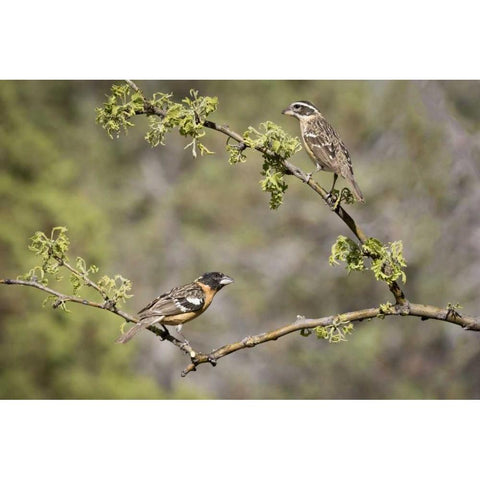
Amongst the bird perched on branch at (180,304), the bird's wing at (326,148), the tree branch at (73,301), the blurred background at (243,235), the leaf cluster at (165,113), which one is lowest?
the tree branch at (73,301)

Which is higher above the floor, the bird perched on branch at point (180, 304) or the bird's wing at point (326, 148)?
the bird's wing at point (326, 148)

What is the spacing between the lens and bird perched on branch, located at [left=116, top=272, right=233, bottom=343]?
334 cm

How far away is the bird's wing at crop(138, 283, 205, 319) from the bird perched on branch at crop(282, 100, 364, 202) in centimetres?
77

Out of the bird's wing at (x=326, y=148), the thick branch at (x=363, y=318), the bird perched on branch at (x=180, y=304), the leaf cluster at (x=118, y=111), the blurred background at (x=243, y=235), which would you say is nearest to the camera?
A: the thick branch at (x=363, y=318)

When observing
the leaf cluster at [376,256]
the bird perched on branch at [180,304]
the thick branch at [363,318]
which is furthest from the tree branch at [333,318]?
the bird perched on branch at [180,304]

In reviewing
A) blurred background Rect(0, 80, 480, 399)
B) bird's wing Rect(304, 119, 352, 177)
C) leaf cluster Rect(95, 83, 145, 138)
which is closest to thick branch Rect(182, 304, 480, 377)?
leaf cluster Rect(95, 83, 145, 138)

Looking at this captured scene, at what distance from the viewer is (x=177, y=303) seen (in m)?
3.48

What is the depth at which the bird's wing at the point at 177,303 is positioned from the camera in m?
3.39

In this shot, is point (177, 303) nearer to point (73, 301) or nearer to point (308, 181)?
point (73, 301)

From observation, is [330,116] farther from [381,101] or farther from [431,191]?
[431,191]

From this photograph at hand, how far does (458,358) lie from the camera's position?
6020 millimetres

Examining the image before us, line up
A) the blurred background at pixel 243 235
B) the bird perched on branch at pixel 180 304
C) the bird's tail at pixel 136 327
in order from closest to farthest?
the bird's tail at pixel 136 327 < the bird perched on branch at pixel 180 304 < the blurred background at pixel 243 235

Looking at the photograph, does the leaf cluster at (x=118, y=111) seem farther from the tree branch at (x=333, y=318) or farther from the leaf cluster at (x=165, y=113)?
the tree branch at (x=333, y=318)

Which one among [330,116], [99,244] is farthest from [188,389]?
[330,116]
